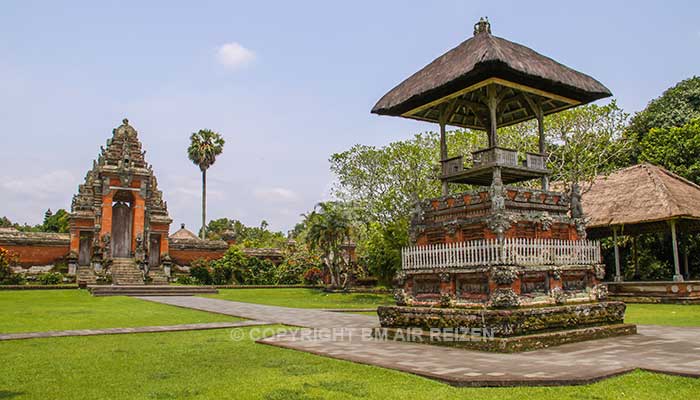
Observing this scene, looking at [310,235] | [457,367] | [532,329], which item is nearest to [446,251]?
[532,329]

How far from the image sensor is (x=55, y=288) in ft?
84.4

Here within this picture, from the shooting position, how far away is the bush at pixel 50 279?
27094 millimetres

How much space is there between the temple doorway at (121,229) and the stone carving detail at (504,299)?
90.1ft

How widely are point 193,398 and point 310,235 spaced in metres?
22.9

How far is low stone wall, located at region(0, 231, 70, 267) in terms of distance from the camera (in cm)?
2930

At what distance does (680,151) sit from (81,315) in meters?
28.7

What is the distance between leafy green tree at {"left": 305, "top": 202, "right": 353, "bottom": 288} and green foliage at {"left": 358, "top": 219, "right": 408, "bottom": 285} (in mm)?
1506

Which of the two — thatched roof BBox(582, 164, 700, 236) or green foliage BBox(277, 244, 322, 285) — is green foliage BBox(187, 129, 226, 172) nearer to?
green foliage BBox(277, 244, 322, 285)

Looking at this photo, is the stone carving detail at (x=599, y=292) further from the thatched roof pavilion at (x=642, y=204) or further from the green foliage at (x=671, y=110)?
the green foliage at (x=671, y=110)

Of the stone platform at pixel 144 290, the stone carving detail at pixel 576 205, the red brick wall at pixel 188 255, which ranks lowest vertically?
the stone platform at pixel 144 290

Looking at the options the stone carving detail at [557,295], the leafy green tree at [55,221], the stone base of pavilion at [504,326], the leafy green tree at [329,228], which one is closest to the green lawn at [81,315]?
the stone base of pavilion at [504,326]

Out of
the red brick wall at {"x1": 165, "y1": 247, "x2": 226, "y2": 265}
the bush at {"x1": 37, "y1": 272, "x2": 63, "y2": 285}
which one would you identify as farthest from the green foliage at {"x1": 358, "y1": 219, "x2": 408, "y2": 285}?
the bush at {"x1": 37, "y1": 272, "x2": 63, "y2": 285}

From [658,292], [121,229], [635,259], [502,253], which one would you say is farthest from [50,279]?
[635,259]

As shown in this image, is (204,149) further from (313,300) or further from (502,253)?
(502,253)
